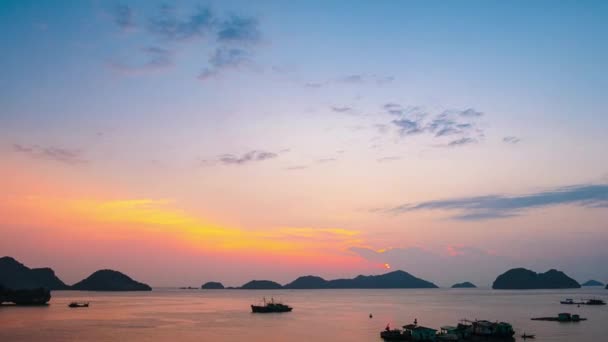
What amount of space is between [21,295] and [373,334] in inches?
5006

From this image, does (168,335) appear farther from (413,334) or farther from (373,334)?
(413,334)

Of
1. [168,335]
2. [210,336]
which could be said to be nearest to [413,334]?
[210,336]

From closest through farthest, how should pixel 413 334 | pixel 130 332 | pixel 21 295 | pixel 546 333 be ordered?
1. pixel 413 334
2. pixel 546 333
3. pixel 130 332
4. pixel 21 295

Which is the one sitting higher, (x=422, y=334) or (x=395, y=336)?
(x=422, y=334)

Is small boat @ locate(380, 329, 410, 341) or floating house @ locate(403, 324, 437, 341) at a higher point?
floating house @ locate(403, 324, 437, 341)

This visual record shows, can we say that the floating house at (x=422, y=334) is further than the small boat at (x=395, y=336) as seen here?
No

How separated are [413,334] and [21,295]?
14112 cm

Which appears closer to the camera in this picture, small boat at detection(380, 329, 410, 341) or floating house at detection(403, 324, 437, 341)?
floating house at detection(403, 324, 437, 341)

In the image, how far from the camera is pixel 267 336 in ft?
285

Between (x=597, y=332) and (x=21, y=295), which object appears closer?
(x=597, y=332)

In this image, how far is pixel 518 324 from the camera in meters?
103

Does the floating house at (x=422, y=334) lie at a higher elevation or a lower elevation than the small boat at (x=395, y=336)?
higher

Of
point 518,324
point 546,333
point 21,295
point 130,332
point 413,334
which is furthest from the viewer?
point 21,295

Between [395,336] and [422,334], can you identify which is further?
[395,336]
